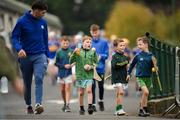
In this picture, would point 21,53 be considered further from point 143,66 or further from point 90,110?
point 143,66

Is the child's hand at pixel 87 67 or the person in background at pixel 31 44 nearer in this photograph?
the person in background at pixel 31 44

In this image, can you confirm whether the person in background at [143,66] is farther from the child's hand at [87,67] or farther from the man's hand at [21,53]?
the man's hand at [21,53]

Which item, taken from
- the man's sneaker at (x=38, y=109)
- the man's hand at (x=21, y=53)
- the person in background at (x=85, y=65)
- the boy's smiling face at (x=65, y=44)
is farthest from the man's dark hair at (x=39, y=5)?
the boy's smiling face at (x=65, y=44)

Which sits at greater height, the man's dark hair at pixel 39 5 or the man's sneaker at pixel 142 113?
the man's dark hair at pixel 39 5

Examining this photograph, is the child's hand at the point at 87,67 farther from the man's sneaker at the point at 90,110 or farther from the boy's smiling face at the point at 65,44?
the boy's smiling face at the point at 65,44

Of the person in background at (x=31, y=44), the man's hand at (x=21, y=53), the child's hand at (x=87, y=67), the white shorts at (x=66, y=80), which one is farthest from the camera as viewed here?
the white shorts at (x=66, y=80)

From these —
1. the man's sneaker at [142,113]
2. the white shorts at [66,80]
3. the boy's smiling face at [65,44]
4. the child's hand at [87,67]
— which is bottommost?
the man's sneaker at [142,113]

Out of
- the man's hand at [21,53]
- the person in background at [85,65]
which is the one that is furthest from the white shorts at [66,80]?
the man's hand at [21,53]

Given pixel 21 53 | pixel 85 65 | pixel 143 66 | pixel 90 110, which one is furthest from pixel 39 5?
pixel 143 66

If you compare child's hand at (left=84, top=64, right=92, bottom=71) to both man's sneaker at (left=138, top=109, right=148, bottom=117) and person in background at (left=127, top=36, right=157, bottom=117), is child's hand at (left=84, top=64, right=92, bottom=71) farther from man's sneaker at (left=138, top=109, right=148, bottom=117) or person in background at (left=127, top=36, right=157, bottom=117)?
man's sneaker at (left=138, top=109, right=148, bottom=117)

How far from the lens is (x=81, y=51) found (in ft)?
52.4

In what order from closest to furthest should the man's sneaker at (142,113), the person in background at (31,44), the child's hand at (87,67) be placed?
1. the person in background at (31,44)
2. the child's hand at (87,67)
3. the man's sneaker at (142,113)

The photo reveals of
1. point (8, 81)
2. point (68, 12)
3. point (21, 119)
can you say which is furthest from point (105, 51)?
point (68, 12)

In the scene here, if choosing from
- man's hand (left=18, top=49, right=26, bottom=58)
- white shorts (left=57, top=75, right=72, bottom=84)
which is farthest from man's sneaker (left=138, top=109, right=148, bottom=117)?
man's hand (left=18, top=49, right=26, bottom=58)
